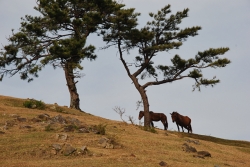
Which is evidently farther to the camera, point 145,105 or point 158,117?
point 158,117

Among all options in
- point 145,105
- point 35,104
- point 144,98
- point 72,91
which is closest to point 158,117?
point 145,105

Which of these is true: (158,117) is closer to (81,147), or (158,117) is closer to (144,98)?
(144,98)

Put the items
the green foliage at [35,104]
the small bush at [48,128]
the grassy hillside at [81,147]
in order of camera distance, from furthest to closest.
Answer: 1. the green foliage at [35,104]
2. the small bush at [48,128]
3. the grassy hillside at [81,147]

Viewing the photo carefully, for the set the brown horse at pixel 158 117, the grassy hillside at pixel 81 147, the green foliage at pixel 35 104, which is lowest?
the grassy hillside at pixel 81 147

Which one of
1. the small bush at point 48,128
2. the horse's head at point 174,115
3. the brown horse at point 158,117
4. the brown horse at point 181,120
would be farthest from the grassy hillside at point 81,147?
the brown horse at point 158,117

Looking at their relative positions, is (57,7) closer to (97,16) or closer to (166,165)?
(97,16)

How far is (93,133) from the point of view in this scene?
14.4 m

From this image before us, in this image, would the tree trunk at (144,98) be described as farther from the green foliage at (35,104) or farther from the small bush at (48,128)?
the small bush at (48,128)

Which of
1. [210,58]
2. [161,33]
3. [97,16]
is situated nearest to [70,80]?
[97,16]

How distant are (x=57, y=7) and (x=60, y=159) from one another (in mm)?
17098

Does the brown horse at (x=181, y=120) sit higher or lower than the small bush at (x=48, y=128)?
higher

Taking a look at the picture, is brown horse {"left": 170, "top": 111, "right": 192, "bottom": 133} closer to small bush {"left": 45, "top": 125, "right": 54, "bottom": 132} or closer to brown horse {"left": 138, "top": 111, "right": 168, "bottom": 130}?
brown horse {"left": 138, "top": 111, "right": 168, "bottom": 130}

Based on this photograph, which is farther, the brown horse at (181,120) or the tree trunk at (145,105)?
the brown horse at (181,120)

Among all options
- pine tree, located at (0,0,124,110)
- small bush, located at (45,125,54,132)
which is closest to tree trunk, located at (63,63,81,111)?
pine tree, located at (0,0,124,110)
